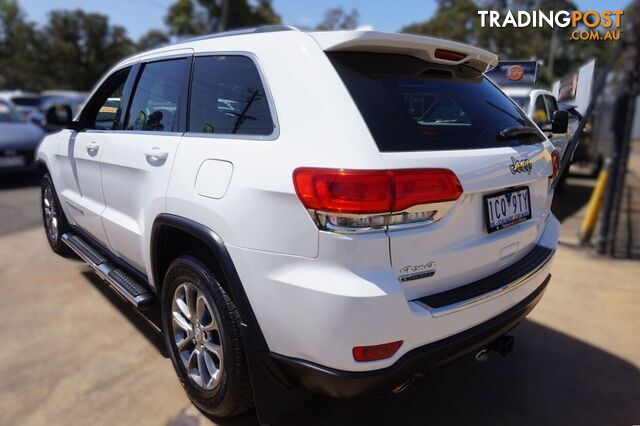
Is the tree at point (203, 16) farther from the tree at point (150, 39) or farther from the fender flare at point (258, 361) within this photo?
the fender flare at point (258, 361)

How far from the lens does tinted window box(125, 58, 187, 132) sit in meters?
2.67

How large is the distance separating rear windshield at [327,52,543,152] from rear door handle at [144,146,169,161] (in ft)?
3.44

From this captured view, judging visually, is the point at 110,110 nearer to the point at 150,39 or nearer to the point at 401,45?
the point at 401,45

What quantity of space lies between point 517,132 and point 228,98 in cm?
143

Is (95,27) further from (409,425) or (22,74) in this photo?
(409,425)

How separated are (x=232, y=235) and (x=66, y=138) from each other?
9.01ft

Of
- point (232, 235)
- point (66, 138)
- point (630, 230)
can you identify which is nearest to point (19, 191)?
point (66, 138)

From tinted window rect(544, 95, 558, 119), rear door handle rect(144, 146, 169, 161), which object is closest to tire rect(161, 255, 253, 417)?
rear door handle rect(144, 146, 169, 161)

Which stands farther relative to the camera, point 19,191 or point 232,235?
point 19,191

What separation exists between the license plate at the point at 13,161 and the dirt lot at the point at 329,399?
5292 mm

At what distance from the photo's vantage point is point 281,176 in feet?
5.99

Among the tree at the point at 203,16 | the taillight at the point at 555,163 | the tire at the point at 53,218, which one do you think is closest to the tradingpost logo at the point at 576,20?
the taillight at the point at 555,163

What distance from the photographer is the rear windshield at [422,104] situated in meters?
1.90

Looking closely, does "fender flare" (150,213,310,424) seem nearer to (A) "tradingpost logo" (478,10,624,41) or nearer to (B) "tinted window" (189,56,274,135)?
(B) "tinted window" (189,56,274,135)
